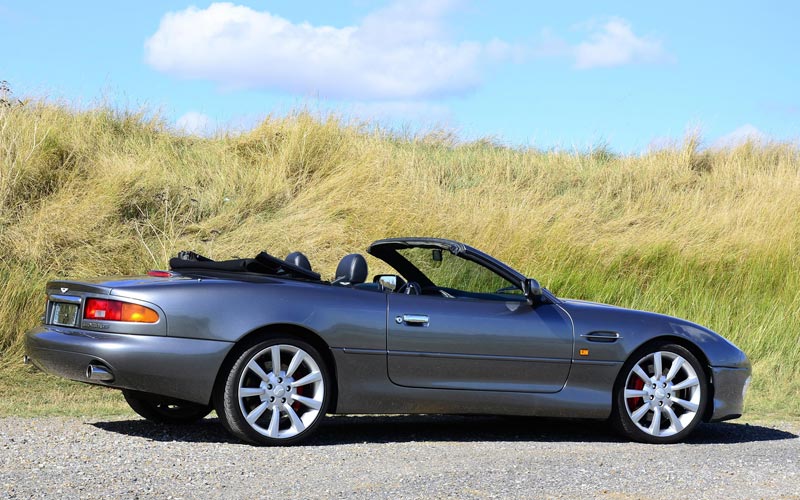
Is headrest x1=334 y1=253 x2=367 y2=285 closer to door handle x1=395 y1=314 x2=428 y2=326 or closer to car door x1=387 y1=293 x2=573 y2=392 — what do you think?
car door x1=387 y1=293 x2=573 y2=392

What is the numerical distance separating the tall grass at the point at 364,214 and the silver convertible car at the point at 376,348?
4447 millimetres

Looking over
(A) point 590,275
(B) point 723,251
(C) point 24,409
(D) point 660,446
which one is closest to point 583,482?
(D) point 660,446

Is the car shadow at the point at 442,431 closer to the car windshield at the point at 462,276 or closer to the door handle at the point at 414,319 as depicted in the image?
the door handle at the point at 414,319

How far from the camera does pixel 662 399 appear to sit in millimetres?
7441

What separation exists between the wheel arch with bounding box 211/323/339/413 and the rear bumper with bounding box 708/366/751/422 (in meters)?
2.76

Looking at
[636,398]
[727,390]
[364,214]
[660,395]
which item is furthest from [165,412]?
[364,214]

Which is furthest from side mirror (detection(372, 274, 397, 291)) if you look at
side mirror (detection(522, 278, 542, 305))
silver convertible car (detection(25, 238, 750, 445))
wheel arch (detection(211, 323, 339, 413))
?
side mirror (detection(522, 278, 542, 305))

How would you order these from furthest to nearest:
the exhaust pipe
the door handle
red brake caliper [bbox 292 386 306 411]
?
the door handle
red brake caliper [bbox 292 386 306 411]
the exhaust pipe

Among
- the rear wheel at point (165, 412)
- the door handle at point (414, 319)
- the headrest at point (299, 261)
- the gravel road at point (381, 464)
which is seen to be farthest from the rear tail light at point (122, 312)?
the door handle at point (414, 319)

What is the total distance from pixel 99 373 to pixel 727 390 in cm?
432

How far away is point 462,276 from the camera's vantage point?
7355 millimetres

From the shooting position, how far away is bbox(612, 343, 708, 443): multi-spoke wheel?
7.37 m

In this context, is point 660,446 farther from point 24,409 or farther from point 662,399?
point 24,409

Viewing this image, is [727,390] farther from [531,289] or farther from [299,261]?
[299,261]
